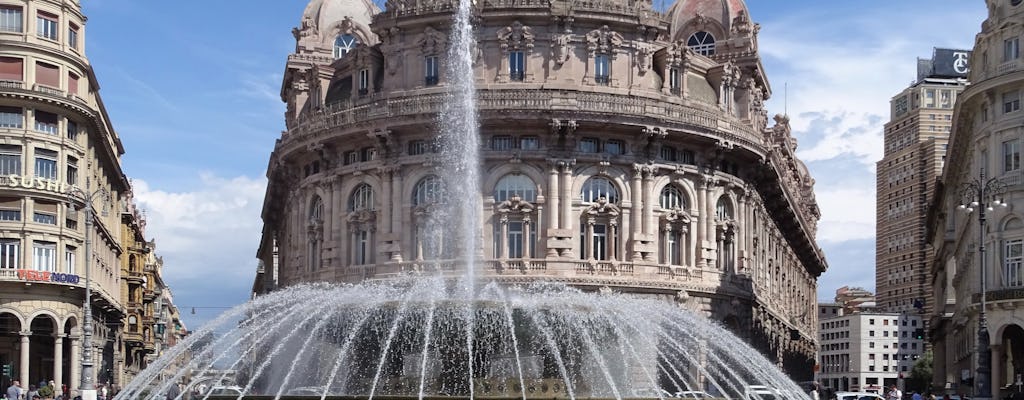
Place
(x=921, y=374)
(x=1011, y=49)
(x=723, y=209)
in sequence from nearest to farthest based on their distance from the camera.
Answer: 1. (x=1011, y=49)
2. (x=723, y=209)
3. (x=921, y=374)

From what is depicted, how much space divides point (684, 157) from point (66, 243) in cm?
2766

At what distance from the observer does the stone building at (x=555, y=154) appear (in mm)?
61031

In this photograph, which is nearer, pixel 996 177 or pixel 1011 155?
pixel 996 177

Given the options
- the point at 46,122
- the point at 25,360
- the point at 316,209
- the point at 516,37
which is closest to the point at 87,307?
the point at 25,360

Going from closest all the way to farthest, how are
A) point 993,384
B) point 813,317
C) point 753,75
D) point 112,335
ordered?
1. point 993,384
2. point 753,75
3. point 112,335
4. point 813,317

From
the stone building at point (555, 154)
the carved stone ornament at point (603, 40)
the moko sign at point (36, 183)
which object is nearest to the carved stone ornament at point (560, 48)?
the stone building at point (555, 154)

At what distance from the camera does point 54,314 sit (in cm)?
6219

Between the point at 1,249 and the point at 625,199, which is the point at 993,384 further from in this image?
the point at 1,249

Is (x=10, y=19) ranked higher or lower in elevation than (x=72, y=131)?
higher

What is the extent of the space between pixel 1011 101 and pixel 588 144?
1757 centimetres

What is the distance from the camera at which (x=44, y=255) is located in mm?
61469

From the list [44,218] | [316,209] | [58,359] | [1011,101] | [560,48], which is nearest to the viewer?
[1011,101]

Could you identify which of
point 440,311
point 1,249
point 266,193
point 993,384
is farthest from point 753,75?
point 440,311

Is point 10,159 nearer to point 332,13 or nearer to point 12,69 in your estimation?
point 12,69
